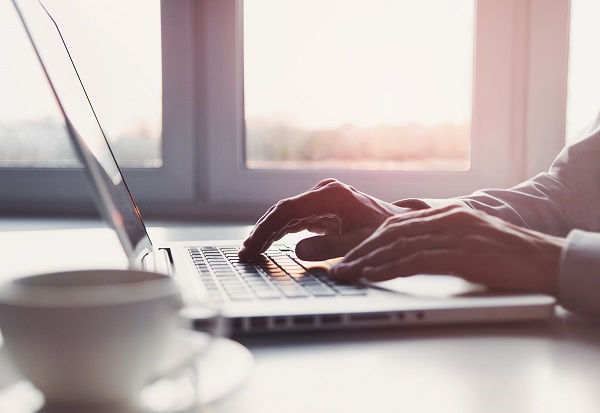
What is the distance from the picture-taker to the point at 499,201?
107 centimetres

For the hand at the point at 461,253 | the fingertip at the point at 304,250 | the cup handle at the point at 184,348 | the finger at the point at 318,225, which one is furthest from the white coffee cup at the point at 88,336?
the finger at the point at 318,225

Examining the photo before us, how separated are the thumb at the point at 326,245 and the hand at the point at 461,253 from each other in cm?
13

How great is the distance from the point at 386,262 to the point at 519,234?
14 cm

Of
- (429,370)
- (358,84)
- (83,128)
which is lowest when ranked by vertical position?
(429,370)

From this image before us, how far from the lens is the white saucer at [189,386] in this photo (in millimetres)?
352

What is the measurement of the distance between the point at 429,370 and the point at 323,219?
540 mm

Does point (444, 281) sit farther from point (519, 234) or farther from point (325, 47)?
point (325, 47)

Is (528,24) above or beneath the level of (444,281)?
above

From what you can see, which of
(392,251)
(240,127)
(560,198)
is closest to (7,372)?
(392,251)

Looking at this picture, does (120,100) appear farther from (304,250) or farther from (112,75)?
(304,250)

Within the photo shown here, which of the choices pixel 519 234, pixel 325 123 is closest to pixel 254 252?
pixel 519 234

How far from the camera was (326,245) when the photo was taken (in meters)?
0.83

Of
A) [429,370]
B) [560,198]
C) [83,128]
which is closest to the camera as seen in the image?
[429,370]

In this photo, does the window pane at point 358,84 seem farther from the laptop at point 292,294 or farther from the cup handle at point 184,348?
the cup handle at point 184,348
